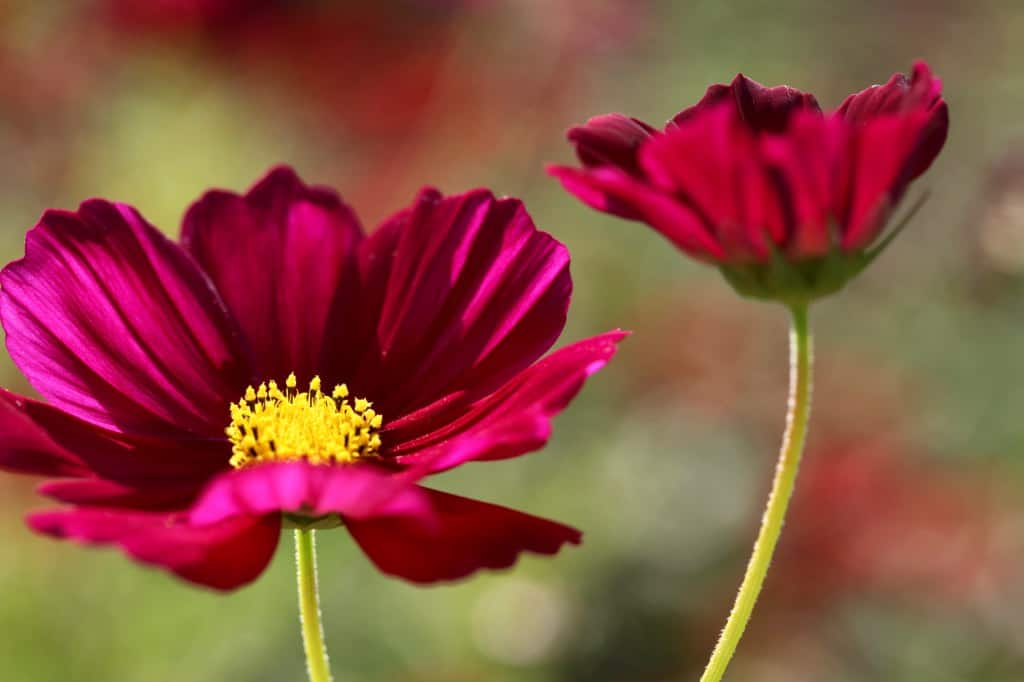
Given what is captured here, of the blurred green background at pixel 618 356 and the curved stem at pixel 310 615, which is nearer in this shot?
the curved stem at pixel 310 615

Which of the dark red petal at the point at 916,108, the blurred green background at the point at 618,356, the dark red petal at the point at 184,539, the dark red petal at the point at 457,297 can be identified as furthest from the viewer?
the blurred green background at the point at 618,356

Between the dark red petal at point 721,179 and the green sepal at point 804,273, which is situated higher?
the dark red petal at point 721,179

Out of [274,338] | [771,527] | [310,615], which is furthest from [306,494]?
[274,338]

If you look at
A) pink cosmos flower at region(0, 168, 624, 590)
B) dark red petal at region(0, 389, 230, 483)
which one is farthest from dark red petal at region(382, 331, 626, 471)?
dark red petal at region(0, 389, 230, 483)

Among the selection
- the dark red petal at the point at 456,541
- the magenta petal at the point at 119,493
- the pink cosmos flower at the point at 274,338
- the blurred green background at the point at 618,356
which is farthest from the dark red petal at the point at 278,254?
the blurred green background at the point at 618,356

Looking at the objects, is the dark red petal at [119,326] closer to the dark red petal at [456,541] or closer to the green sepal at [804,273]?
the dark red petal at [456,541]

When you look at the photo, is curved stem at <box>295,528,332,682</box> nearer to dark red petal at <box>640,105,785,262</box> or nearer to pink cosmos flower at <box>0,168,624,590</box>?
pink cosmos flower at <box>0,168,624,590</box>

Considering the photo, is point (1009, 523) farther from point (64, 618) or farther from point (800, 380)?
point (800, 380)

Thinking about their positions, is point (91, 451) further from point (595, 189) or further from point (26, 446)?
point (595, 189)
